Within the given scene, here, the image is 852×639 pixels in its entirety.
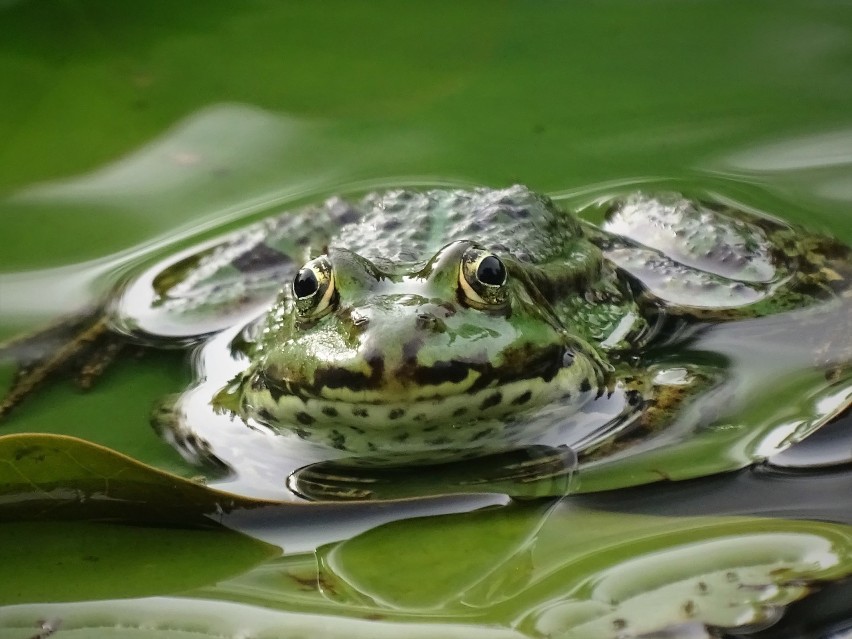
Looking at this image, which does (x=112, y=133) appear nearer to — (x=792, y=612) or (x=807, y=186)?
(x=807, y=186)

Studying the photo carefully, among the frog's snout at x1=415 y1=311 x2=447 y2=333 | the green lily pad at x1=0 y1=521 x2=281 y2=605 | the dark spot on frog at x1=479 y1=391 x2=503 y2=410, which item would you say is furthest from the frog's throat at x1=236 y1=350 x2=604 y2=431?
the green lily pad at x1=0 y1=521 x2=281 y2=605

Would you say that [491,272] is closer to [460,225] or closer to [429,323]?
[429,323]

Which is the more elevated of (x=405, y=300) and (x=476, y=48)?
(x=476, y=48)

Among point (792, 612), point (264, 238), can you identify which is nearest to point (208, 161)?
point (264, 238)

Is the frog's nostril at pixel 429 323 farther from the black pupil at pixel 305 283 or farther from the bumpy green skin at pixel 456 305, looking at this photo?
the black pupil at pixel 305 283

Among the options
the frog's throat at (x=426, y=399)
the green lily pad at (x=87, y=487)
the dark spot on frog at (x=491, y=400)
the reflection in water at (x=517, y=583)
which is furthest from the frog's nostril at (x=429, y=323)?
the green lily pad at (x=87, y=487)

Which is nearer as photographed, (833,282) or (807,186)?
(833,282)

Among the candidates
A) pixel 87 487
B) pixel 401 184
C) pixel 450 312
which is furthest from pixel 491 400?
pixel 401 184
